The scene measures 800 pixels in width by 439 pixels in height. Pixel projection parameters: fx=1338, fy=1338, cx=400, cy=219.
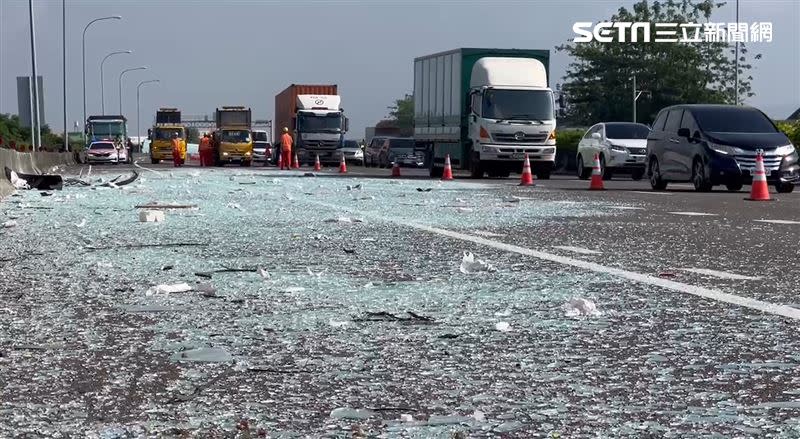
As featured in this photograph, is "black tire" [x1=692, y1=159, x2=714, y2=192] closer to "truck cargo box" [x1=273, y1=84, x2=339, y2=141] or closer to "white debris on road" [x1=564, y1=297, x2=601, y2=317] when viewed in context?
"white debris on road" [x1=564, y1=297, x2=601, y2=317]

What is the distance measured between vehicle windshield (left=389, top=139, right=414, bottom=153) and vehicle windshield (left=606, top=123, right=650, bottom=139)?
28.3 metres

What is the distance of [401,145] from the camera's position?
6228 centimetres

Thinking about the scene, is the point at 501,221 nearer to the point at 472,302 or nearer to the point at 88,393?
the point at 472,302

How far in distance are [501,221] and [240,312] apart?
7.55 m

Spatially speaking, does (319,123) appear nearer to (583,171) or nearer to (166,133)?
(166,133)

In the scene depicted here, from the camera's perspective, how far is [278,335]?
18.6 feet

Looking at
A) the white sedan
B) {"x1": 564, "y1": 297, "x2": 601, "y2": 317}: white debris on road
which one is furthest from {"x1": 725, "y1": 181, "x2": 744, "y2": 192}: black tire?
{"x1": 564, "y1": 297, "x2": 601, "y2": 317}: white debris on road

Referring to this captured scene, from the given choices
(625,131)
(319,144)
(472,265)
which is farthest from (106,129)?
(472,265)

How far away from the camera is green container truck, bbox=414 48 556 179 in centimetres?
3262

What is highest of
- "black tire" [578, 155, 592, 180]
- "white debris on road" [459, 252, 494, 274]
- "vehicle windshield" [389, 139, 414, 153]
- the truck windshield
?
the truck windshield

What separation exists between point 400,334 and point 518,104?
27508 millimetres

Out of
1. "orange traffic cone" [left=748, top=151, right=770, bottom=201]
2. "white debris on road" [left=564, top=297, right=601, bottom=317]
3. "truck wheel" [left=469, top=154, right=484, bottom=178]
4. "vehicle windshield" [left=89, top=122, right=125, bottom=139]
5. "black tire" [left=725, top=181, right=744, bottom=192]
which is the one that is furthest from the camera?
"vehicle windshield" [left=89, top=122, right=125, bottom=139]

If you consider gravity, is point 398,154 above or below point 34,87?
below

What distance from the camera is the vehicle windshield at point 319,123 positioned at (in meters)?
57.0
